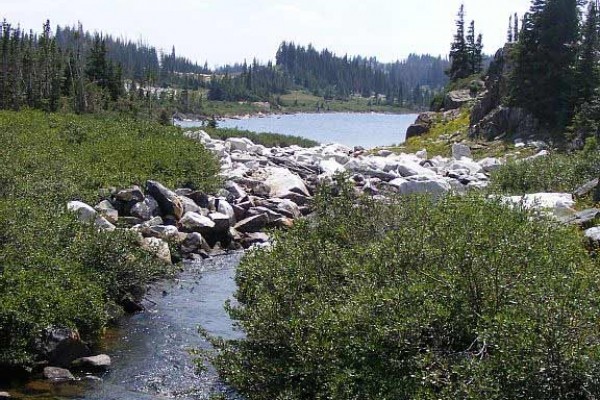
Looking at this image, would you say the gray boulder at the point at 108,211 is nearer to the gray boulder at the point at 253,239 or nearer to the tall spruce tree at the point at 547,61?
the gray boulder at the point at 253,239

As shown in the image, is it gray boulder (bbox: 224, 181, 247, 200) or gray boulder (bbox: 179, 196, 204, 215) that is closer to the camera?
gray boulder (bbox: 179, 196, 204, 215)

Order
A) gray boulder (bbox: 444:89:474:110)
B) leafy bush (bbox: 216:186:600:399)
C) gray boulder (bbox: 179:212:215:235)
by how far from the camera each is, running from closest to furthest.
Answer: leafy bush (bbox: 216:186:600:399) → gray boulder (bbox: 179:212:215:235) → gray boulder (bbox: 444:89:474:110)

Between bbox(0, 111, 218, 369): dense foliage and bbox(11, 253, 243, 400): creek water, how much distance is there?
34.1 inches

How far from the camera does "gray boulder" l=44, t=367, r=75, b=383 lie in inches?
640

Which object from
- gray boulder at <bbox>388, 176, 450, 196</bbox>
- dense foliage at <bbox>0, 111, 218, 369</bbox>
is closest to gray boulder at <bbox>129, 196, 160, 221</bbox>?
dense foliage at <bbox>0, 111, 218, 369</bbox>

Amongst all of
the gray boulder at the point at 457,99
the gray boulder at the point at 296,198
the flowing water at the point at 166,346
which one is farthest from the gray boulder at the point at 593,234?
the gray boulder at the point at 457,99

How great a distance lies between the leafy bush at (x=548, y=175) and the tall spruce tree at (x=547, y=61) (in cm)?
2514

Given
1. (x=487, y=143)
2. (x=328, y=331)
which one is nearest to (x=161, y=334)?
(x=328, y=331)

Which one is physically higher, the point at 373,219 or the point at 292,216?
the point at 373,219

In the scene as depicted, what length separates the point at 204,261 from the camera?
2880 cm

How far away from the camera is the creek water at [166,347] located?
15820 millimetres

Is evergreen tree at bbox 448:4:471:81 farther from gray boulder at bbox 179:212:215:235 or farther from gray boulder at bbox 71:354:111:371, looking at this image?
gray boulder at bbox 71:354:111:371

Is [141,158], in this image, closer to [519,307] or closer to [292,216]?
[292,216]

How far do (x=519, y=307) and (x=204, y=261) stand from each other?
19279mm
